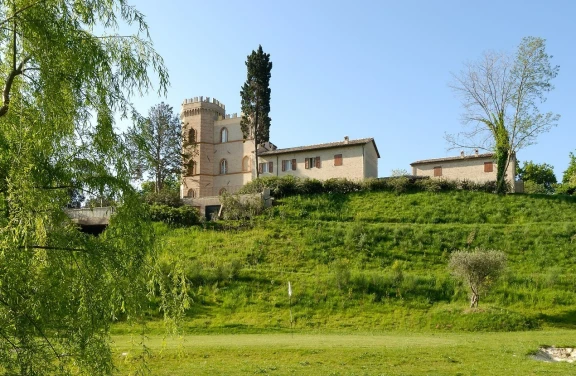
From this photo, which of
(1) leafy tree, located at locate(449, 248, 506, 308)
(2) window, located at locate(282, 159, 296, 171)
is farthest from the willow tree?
(2) window, located at locate(282, 159, 296, 171)

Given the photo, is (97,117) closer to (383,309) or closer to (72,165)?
(72,165)

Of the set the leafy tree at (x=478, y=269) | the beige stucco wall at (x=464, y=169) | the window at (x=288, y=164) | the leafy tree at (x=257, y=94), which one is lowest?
the leafy tree at (x=478, y=269)

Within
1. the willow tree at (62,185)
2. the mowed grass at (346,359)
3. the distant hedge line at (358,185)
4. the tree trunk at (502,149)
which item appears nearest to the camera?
the willow tree at (62,185)

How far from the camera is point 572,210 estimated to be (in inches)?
1519

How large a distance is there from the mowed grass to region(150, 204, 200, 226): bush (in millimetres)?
23355

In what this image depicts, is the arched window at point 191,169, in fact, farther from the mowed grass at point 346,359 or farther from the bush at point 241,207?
the mowed grass at point 346,359

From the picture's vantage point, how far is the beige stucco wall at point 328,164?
161 ft

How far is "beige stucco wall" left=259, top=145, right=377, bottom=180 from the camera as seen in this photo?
161 feet

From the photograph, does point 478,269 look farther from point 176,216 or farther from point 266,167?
point 266,167

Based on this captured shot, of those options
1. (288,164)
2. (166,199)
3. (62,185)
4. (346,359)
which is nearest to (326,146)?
(288,164)

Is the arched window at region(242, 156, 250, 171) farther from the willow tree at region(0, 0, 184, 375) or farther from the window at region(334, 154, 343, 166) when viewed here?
the willow tree at region(0, 0, 184, 375)

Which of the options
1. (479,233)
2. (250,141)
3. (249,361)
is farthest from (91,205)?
(250,141)

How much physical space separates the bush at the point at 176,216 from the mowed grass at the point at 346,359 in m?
23.4

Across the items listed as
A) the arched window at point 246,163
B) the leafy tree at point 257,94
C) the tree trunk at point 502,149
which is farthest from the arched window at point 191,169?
the tree trunk at point 502,149
